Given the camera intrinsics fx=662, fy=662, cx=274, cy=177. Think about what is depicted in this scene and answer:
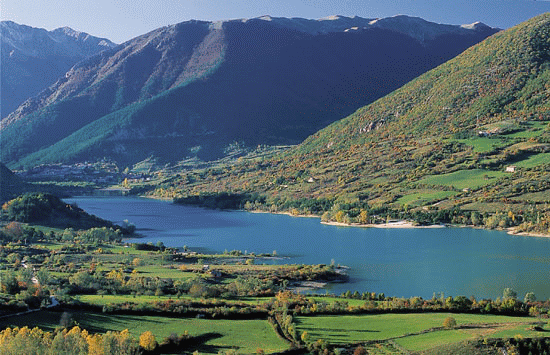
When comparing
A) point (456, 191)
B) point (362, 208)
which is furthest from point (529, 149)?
point (362, 208)

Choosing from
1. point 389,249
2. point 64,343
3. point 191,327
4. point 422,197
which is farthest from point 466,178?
point 64,343

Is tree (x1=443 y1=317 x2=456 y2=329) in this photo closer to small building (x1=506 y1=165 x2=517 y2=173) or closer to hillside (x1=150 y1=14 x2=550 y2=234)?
hillside (x1=150 y1=14 x2=550 y2=234)

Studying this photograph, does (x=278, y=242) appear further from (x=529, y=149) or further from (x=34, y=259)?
(x=529, y=149)

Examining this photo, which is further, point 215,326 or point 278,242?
point 278,242

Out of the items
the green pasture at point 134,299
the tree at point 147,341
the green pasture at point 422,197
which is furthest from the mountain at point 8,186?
the tree at point 147,341

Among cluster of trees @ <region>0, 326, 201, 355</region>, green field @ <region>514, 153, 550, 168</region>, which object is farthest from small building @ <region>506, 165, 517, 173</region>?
cluster of trees @ <region>0, 326, 201, 355</region>

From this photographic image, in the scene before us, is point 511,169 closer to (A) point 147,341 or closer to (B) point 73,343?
(A) point 147,341

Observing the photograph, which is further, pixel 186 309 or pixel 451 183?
pixel 451 183

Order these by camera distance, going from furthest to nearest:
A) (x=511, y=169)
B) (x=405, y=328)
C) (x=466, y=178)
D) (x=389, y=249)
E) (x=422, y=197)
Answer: (x=466, y=178)
(x=511, y=169)
(x=422, y=197)
(x=389, y=249)
(x=405, y=328)
